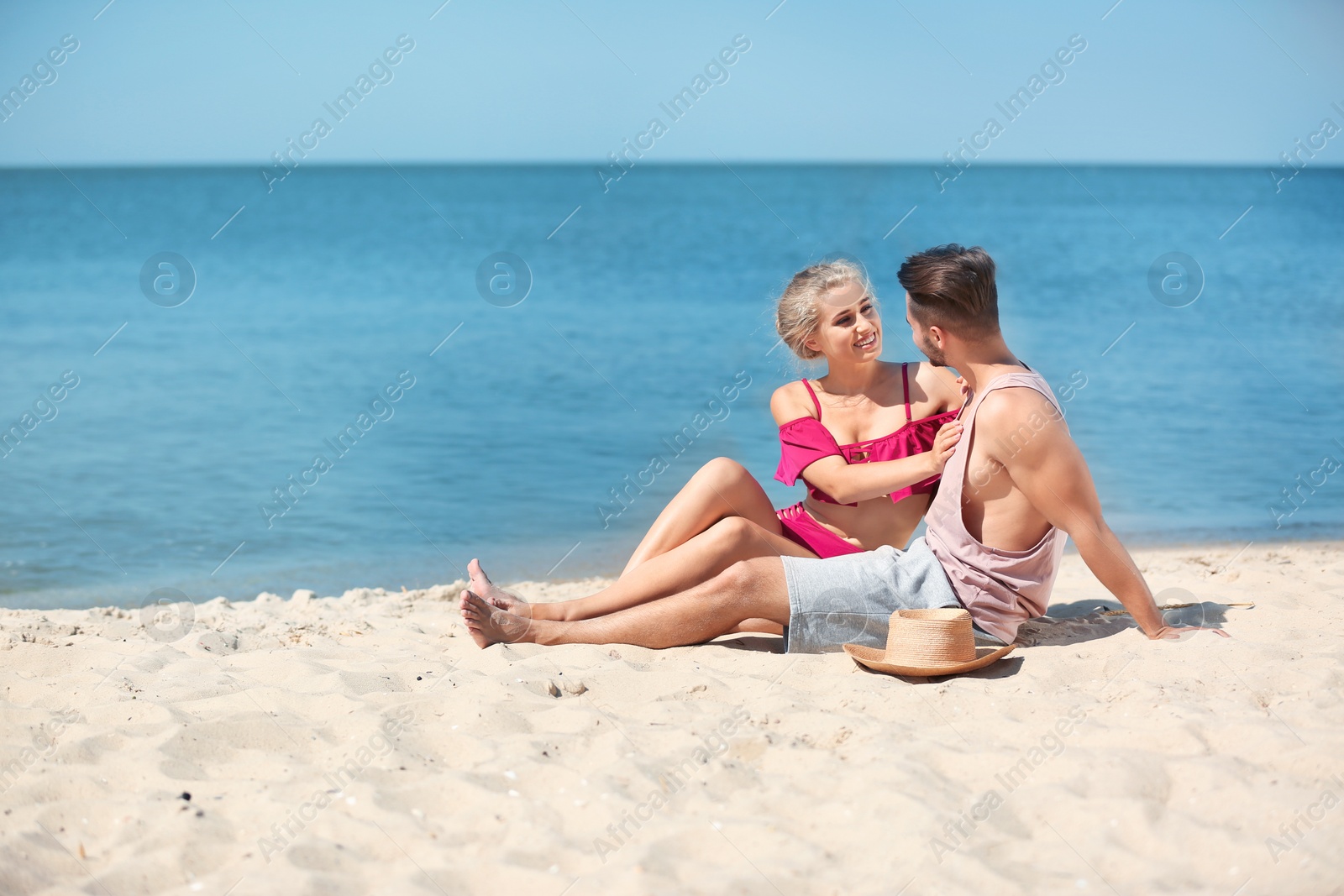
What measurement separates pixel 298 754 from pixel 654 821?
3.76 ft

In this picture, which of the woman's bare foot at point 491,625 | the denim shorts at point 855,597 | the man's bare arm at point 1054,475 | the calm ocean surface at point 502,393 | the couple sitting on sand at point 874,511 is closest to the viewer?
the man's bare arm at point 1054,475

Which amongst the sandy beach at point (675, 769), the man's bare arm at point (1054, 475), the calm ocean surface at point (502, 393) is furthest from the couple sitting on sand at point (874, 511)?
the calm ocean surface at point (502, 393)

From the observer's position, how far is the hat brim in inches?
138

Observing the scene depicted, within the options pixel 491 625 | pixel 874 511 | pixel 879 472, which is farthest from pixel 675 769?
pixel 874 511

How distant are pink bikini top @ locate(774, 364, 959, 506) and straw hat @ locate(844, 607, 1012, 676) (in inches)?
31.7

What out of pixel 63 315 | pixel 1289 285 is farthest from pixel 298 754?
pixel 1289 285

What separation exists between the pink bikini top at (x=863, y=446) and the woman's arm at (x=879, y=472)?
0.21 feet

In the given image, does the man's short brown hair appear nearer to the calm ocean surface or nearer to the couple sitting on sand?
the couple sitting on sand

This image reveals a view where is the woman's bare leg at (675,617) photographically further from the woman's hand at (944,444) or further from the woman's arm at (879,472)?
the woman's hand at (944,444)

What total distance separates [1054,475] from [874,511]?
994 millimetres

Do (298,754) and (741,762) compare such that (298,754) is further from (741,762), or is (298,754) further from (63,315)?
(63,315)

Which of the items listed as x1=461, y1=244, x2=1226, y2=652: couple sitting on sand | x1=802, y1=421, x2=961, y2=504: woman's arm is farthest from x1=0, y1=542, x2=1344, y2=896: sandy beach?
x1=802, y1=421, x2=961, y2=504: woman's arm

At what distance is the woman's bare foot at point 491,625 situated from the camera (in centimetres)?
402

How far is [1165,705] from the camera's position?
3131mm
